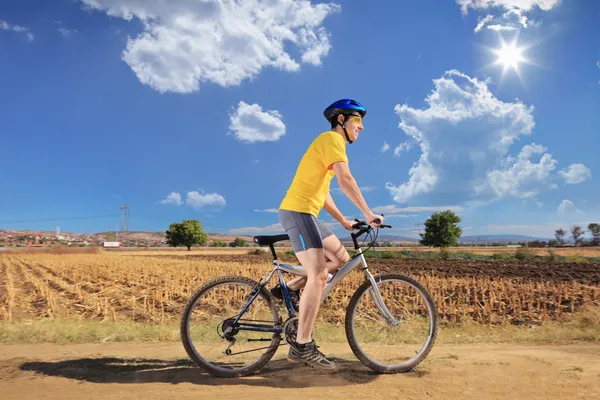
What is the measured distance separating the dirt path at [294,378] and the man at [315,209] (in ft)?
1.29

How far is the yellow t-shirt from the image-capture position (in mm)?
4258

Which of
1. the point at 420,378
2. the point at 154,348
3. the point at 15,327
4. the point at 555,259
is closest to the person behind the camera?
the point at 420,378

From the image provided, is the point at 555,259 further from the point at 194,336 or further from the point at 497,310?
the point at 194,336

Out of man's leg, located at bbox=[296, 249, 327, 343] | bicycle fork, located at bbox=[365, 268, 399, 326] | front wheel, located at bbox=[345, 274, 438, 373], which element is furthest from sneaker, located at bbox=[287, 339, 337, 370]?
bicycle fork, located at bbox=[365, 268, 399, 326]

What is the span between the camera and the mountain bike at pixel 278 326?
14.9 ft

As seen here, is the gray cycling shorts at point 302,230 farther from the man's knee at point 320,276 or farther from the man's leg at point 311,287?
the man's knee at point 320,276

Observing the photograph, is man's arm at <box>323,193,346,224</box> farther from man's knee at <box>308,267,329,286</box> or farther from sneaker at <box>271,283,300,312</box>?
sneaker at <box>271,283,300,312</box>

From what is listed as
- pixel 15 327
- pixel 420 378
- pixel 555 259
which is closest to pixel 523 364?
pixel 420 378

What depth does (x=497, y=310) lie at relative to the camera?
38.7 ft

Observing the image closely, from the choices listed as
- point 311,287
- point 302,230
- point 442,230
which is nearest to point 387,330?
point 311,287

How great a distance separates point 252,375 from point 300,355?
576mm

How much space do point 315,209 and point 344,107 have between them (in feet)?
3.65

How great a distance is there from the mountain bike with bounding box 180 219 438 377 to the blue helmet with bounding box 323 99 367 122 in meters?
1.19

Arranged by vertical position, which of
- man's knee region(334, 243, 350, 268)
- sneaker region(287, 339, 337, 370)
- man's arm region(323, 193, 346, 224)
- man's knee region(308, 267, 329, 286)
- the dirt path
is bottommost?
the dirt path
